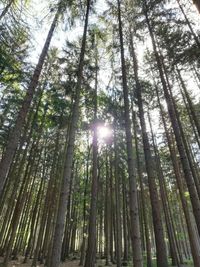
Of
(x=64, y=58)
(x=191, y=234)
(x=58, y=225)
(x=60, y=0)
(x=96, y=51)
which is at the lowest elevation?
(x=58, y=225)

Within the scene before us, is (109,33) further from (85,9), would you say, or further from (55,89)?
(55,89)

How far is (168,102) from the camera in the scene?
8141 millimetres

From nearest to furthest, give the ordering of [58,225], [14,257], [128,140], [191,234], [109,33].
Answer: [58,225] < [128,140] < [191,234] < [109,33] < [14,257]

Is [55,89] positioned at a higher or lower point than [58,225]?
higher

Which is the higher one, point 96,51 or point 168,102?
point 96,51

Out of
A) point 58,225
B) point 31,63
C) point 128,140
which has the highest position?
A: point 31,63

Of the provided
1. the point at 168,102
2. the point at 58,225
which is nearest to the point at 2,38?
the point at 58,225

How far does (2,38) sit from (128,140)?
4.40 m

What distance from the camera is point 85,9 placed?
8578mm

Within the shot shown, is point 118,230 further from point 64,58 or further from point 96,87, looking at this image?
point 64,58

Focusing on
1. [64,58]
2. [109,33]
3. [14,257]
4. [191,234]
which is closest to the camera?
[191,234]

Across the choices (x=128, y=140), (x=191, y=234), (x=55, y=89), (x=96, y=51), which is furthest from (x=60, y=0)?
(x=191, y=234)

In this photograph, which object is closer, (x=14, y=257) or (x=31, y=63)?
(x=31, y=63)

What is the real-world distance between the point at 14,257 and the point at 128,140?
15.4 meters
